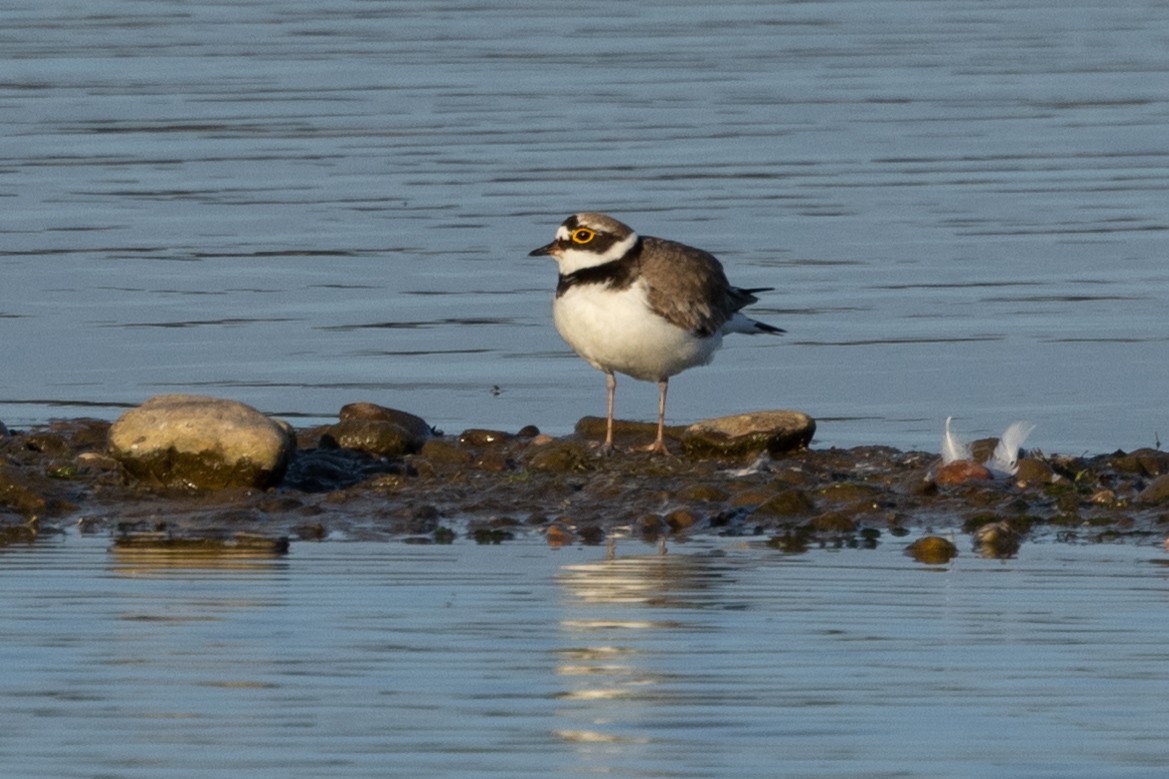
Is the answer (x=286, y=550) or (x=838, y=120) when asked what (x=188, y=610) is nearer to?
(x=286, y=550)

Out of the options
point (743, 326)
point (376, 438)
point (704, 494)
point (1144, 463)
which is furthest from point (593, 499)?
point (1144, 463)

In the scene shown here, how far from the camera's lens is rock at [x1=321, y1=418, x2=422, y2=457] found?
37.1 ft

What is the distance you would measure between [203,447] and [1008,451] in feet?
11.0

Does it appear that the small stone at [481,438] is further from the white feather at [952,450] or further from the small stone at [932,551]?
the small stone at [932,551]

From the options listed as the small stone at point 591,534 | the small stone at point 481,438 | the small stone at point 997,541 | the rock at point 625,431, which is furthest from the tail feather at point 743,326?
the small stone at point 997,541

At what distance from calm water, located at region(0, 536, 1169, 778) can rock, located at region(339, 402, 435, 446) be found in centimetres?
232

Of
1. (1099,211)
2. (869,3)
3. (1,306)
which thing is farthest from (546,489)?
(869,3)

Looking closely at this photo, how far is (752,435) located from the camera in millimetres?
11188

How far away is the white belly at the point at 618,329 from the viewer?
1125 cm

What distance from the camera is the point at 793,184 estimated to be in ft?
67.6

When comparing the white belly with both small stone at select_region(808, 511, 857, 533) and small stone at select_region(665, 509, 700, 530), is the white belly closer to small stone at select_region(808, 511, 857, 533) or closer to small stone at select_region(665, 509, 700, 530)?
small stone at select_region(665, 509, 700, 530)

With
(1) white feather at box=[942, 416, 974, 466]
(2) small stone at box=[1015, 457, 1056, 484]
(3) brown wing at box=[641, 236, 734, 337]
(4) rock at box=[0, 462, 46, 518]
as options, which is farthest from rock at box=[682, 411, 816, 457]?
(4) rock at box=[0, 462, 46, 518]

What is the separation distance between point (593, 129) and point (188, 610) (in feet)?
54.9

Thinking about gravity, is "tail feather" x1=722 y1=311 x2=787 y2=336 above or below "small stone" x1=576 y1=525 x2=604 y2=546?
above
